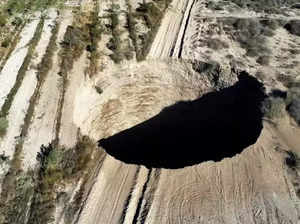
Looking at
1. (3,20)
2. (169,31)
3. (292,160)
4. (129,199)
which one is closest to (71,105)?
(129,199)

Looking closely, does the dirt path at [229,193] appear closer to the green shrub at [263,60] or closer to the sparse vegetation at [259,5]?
the green shrub at [263,60]

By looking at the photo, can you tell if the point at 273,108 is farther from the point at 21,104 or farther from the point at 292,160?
the point at 21,104

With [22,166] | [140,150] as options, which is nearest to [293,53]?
[140,150]

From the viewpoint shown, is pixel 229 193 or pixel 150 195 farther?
pixel 229 193

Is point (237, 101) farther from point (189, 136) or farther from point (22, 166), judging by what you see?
point (22, 166)

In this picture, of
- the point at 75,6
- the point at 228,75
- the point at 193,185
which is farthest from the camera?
the point at 75,6

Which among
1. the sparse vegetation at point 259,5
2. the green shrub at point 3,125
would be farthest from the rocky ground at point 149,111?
the sparse vegetation at point 259,5
